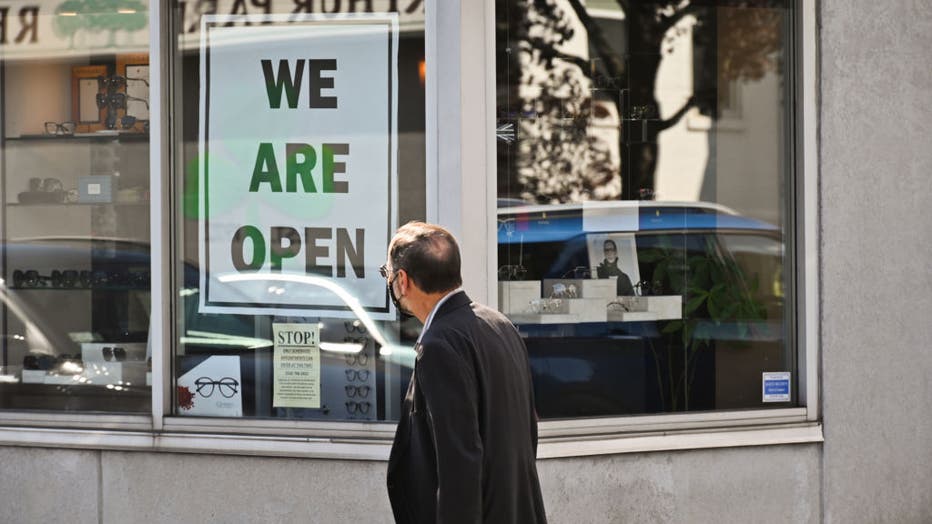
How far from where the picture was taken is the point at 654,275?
22.5 ft

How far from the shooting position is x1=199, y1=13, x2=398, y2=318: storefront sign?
21.4 ft

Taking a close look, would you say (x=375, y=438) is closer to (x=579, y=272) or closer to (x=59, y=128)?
(x=579, y=272)

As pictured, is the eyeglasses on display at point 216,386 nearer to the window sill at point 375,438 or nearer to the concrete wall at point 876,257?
the window sill at point 375,438

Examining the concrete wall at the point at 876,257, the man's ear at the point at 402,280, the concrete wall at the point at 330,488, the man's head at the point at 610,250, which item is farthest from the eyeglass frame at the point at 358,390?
the man's ear at the point at 402,280

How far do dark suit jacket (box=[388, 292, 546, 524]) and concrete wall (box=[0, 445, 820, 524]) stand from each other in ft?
8.05

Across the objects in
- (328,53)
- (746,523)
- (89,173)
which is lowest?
(746,523)

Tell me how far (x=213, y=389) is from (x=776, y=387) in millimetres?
3014

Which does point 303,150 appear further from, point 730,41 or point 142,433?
point 730,41

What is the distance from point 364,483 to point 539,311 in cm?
124

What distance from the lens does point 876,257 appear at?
6.89 m

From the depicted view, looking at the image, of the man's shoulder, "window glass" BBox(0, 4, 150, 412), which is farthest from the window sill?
the man's shoulder

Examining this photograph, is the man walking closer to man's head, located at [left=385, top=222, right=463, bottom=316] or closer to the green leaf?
man's head, located at [left=385, top=222, right=463, bottom=316]

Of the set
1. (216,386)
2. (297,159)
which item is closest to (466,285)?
(297,159)

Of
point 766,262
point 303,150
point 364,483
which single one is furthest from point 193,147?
point 766,262
